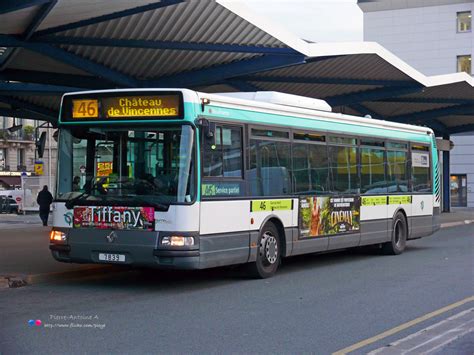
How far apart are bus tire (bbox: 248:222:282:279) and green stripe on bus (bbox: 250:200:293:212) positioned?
30 cm

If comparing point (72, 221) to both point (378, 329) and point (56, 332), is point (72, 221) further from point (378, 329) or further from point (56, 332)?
point (378, 329)

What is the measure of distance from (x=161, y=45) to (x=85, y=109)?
831 cm

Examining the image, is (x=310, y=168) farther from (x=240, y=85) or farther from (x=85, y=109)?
(x=240, y=85)

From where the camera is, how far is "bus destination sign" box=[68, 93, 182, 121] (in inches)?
463

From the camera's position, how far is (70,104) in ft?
41.0

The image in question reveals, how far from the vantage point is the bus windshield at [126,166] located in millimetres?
11625

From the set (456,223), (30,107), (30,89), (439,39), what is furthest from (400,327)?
(439,39)

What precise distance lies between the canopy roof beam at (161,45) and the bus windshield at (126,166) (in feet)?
23.7

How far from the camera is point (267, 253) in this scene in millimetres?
13484

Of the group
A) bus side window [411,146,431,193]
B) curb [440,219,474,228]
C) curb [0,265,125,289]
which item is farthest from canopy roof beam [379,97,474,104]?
curb [0,265,125,289]

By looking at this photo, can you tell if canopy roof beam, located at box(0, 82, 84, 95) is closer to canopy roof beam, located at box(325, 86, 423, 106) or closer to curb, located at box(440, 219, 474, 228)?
canopy roof beam, located at box(325, 86, 423, 106)

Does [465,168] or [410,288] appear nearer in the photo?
[410,288]

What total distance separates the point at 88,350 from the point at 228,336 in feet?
5.18

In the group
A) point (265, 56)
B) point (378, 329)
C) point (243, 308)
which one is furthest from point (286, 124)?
point (265, 56)
